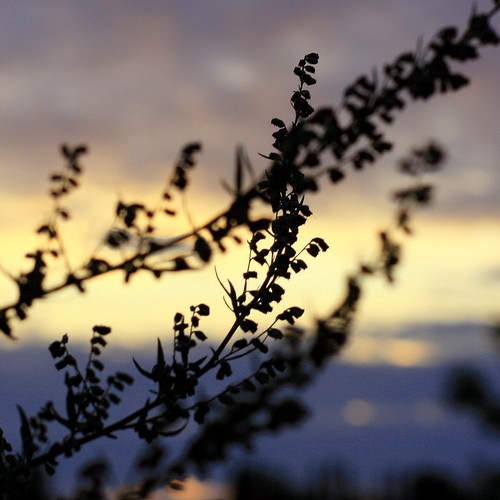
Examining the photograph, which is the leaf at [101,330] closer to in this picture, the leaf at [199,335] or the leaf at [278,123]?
Result: the leaf at [199,335]

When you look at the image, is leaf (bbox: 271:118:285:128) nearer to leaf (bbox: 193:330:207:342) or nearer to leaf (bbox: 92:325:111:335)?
leaf (bbox: 193:330:207:342)

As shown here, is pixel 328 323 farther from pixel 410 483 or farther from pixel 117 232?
pixel 410 483

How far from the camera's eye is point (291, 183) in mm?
3068

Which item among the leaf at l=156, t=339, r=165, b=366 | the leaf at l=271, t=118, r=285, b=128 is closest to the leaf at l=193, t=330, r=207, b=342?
the leaf at l=156, t=339, r=165, b=366

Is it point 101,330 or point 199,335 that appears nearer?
point 199,335

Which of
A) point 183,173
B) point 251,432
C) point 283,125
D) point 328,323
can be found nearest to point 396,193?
point 328,323

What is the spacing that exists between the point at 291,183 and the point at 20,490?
1536 mm

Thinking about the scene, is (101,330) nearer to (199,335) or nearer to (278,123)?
(199,335)

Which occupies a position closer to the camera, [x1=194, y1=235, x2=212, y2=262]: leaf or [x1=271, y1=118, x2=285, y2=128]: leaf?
[x1=271, y1=118, x2=285, y2=128]: leaf

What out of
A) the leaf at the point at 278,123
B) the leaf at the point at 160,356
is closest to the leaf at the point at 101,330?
the leaf at the point at 160,356

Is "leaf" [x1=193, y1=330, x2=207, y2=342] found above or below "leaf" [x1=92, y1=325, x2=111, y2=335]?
below

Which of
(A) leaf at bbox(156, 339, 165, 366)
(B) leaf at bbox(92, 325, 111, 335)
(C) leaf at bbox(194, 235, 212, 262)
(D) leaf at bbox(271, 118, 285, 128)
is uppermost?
(C) leaf at bbox(194, 235, 212, 262)

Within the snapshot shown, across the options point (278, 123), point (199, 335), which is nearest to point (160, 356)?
point (199, 335)

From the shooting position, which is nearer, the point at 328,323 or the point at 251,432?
the point at 328,323
